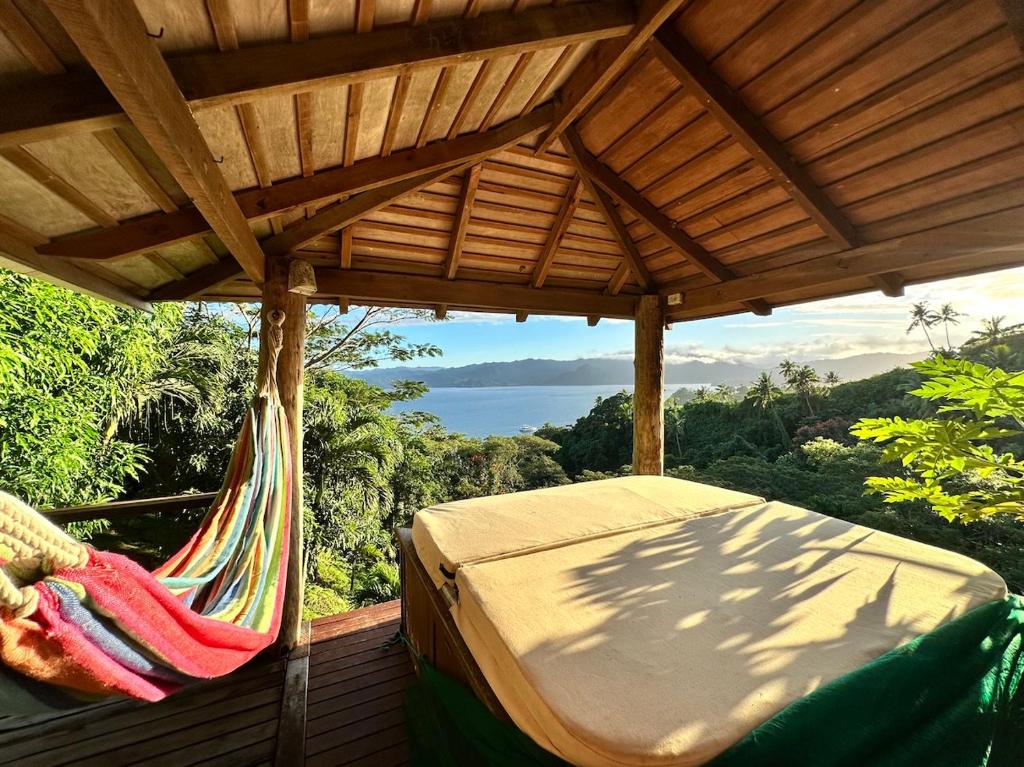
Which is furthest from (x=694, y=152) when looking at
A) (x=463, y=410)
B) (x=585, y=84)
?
(x=463, y=410)

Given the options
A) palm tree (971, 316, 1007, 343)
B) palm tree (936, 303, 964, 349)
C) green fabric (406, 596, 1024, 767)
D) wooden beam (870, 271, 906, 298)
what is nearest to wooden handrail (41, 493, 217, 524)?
green fabric (406, 596, 1024, 767)

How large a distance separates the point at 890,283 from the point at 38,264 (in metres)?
4.04

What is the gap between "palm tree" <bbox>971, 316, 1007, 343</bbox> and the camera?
868 centimetres

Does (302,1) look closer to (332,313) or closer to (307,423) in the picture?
(307,423)

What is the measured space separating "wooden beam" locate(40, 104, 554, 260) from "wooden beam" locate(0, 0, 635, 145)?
0.75 m

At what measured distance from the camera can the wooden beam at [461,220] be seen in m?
2.57

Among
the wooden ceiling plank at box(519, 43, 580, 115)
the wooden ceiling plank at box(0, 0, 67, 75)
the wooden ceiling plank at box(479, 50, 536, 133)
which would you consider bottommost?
the wooden ceiling plank at box(0, 0, 67, 75)

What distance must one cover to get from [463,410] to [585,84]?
42.2 feet

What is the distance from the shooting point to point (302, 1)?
96 cm

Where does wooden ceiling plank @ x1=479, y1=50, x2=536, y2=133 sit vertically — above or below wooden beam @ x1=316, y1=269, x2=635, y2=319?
above

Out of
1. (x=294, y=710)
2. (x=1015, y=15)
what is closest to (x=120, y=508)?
(x=294, y=710)

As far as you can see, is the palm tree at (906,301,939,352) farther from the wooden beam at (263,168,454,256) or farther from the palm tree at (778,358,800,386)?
the wooden beam at (263,168,454,256)

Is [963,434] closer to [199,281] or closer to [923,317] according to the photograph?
[199,281]

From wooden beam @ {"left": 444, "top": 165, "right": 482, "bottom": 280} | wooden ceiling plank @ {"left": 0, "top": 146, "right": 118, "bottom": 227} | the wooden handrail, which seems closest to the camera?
wooden ceiling plank @ {"left": 0, "top": 146, "right": 118, "bottom": 227}
